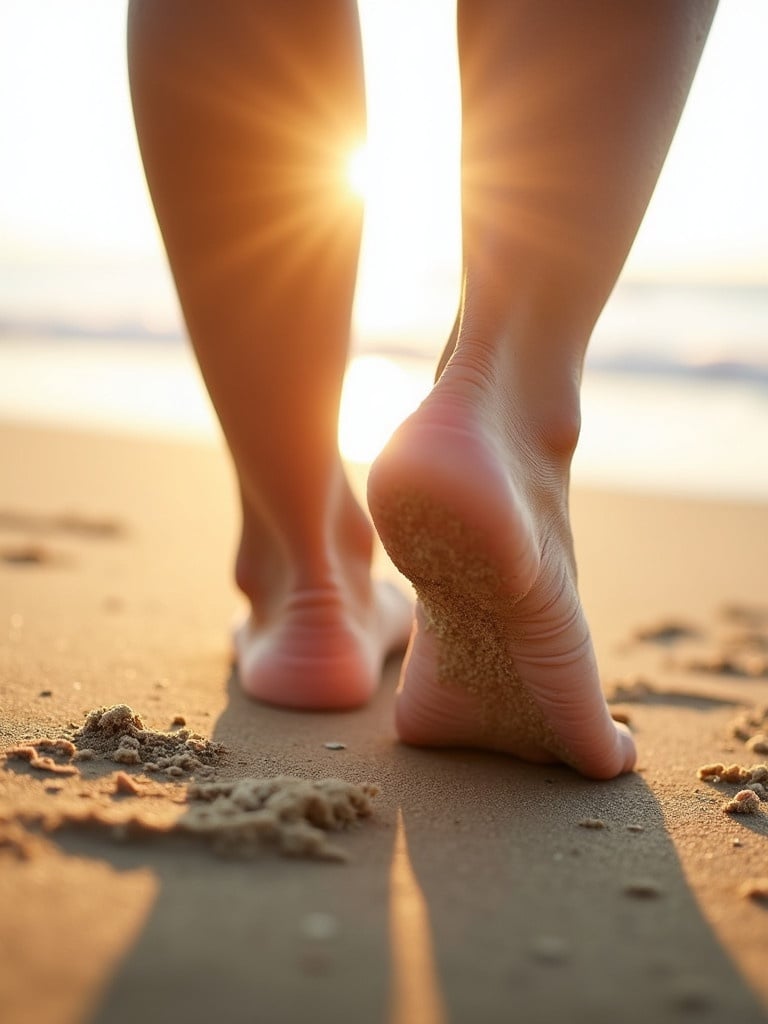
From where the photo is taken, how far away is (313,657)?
58.9 inches

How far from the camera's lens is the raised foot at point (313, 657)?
1475mm

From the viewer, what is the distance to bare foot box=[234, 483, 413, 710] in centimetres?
148

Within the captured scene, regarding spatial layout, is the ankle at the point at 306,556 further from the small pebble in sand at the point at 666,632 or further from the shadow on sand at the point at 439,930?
the small pebble in sand at the point at 666,632

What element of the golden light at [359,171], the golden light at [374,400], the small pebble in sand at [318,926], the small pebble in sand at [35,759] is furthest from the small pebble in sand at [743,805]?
the golden light at [374,400]

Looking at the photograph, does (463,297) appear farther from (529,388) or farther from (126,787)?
(126,787)

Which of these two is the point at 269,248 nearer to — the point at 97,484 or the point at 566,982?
the point at 566,982

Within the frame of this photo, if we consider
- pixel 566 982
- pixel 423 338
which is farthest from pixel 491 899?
pixel 423 338

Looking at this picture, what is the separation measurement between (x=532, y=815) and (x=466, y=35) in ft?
2.59

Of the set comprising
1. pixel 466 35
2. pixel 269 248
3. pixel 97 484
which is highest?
pixel 466 35

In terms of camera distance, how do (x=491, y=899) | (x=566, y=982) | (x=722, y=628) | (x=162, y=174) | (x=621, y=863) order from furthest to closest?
(x=722, y=628)
(x=162, y=174)
(x=621, y=863)
(x=491, y=899)
(x=566, y=982)

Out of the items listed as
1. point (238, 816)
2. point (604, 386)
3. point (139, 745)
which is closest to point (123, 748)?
point (139, 745)

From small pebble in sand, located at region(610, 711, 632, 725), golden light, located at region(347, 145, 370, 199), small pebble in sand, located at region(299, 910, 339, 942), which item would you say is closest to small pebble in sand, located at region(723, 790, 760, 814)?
small pebble in sand, located at region(610, 711, 632, 725)

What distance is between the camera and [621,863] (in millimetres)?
922

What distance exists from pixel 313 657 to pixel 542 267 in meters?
0.65
